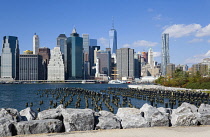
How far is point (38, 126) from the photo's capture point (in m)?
14.9

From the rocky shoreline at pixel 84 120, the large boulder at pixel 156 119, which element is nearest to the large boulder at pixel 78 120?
the rocky shoreline at pixel 84 120

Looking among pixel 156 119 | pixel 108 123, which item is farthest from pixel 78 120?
pixel 156 119

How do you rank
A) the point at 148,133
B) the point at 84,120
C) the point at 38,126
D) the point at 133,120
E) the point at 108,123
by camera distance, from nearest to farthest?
the point at 148,133
the point at 38,126
the point at 84,120
the point at 108,123
the point at 133,120

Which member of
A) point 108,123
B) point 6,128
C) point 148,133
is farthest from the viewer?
point 108,123

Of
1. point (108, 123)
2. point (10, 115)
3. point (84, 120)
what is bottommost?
point (108, 123)

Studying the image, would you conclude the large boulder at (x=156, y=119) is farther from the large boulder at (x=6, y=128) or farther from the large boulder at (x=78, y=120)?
the large boulder at (x=6, y=128)

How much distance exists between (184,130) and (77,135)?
6.43 meters

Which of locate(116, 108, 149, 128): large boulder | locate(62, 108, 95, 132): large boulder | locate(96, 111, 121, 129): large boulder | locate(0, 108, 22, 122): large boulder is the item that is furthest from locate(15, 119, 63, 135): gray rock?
locate(116, 108, 149, 128): large boulder

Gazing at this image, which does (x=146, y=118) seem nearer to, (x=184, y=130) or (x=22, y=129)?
(x=184, y=130)

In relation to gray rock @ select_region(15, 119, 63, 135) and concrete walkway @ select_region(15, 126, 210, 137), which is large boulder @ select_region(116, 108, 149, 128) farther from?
gray rock @ select_region(15, 119, 63, 135)

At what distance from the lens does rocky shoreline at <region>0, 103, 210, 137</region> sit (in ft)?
48.5

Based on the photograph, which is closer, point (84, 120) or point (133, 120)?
point (84, 120)

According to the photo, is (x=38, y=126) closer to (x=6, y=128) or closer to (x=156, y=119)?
(x=6, y=128)

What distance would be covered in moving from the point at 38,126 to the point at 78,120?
7.75ft
